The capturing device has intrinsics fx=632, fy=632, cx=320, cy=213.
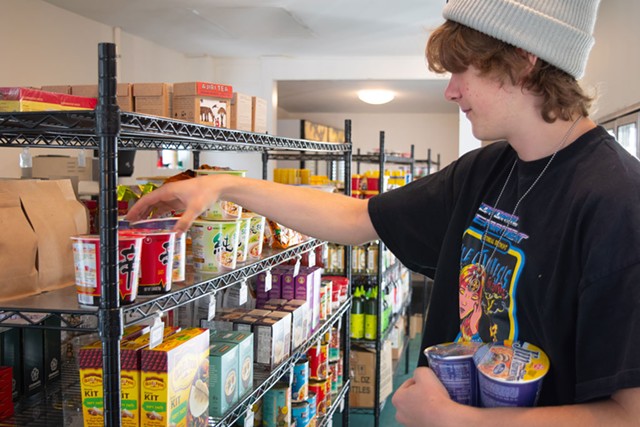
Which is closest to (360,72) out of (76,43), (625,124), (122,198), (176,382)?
(76,43)

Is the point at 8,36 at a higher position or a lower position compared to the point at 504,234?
higher

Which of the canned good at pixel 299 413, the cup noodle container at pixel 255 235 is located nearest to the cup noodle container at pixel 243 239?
the cup noodle container at pixel 255 235

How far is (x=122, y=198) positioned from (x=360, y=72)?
6714 millimetres

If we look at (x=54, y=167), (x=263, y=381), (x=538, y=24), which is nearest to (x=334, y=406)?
(x=263, y=381)

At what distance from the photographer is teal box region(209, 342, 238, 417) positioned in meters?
1.97

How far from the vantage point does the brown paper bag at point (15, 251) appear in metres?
1.50

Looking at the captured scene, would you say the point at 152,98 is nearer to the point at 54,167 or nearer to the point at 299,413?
the point at 299,413

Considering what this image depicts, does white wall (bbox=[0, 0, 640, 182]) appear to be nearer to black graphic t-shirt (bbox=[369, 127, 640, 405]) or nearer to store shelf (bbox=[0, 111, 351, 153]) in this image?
black graphic t-shirt (bbox=[369, 127, 640, 405])

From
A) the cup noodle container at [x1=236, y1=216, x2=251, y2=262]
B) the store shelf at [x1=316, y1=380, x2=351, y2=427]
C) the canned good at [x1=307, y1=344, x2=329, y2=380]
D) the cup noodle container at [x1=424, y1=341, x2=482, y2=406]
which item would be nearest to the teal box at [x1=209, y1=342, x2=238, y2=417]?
the cup noodle container at [x1=236, y1=216, x2=251, y2=262]

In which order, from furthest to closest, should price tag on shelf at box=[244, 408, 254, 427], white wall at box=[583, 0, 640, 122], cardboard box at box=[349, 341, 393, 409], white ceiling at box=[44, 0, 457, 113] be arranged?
white ceiling at box=[44, 0, 457, 113], cardboard box at box=[349, 341, 393, 409], white wall at box=[583, 0, 640, 122], price tag on shelf at box=[244, 408, 254, 427]

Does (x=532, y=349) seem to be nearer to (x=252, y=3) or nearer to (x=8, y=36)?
(x=252, y=3)

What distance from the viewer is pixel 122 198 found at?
215 centimetres

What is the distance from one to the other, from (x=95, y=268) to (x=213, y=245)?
56 cm

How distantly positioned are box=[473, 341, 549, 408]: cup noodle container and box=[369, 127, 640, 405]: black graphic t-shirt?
53 mm
